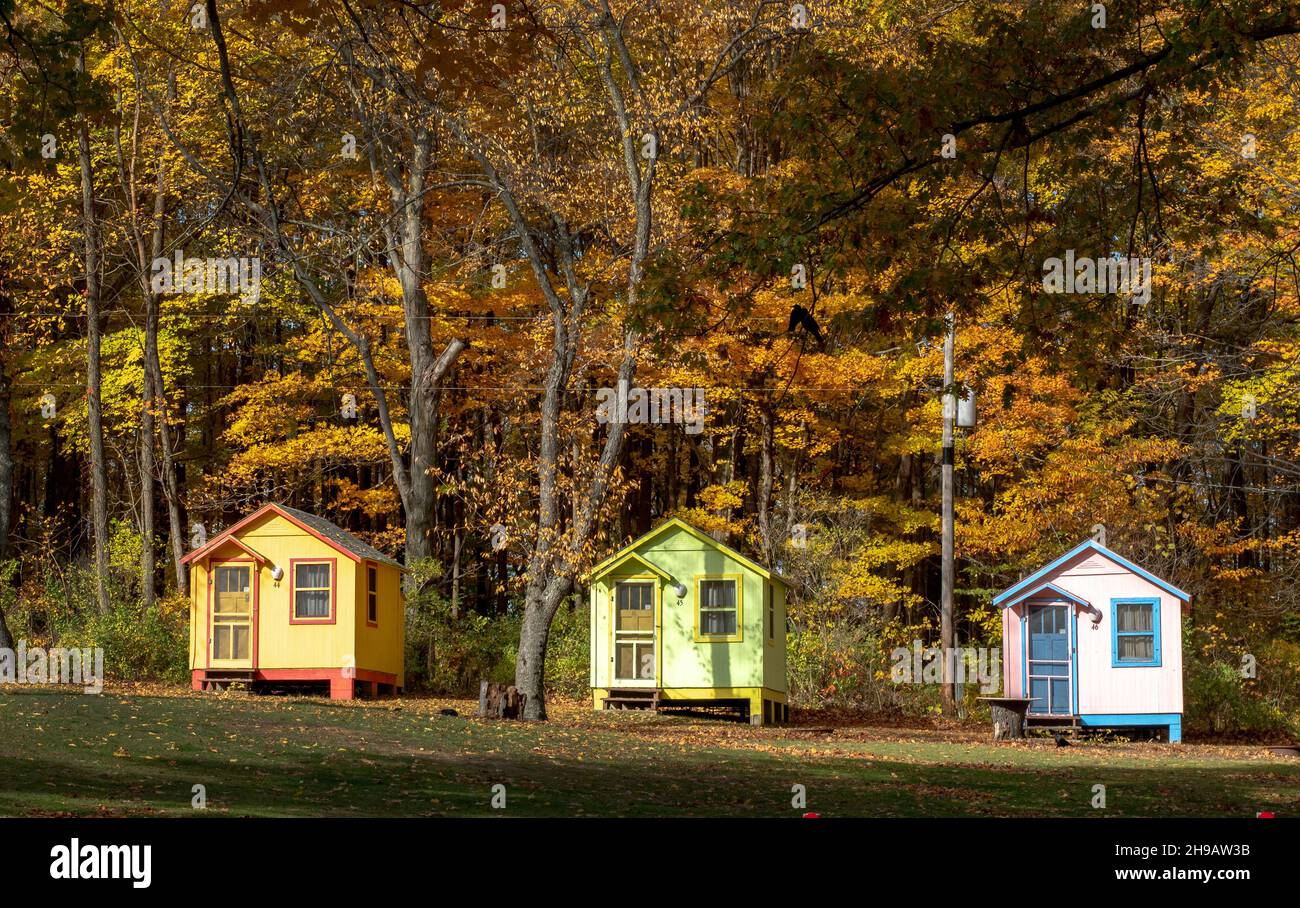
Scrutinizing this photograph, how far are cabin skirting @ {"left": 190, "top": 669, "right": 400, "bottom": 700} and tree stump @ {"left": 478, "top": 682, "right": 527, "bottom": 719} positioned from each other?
4.78 meters

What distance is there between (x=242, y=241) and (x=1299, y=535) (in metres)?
23.2

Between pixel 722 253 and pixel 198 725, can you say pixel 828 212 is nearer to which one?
pixel 722 253

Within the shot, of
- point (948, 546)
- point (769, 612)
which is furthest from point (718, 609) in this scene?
point (948, 546)

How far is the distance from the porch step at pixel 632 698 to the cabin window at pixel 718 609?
1429 mm

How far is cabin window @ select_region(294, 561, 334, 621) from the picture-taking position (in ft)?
96.2

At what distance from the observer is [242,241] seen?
3628cm

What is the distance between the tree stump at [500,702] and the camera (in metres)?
24.6

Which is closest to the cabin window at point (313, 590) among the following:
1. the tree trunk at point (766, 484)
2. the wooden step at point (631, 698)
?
the wooden step at point (631, 698)

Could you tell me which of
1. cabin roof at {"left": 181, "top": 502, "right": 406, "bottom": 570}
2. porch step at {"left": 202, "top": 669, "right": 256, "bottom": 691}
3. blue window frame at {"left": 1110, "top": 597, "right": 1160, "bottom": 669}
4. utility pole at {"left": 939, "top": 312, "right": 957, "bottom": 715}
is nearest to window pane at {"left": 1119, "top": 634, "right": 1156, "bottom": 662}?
blue window frame at {"left": 1110, "top": 597, "right": 1160, "bottom": 669}

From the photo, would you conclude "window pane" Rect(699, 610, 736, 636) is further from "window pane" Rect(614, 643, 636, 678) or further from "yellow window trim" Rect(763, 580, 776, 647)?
"window pane" Rect(614, 643, 636, 678)

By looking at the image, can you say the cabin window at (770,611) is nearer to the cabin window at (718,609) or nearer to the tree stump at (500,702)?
the cabin window at (718,609)

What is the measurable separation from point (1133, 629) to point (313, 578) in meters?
15.2
